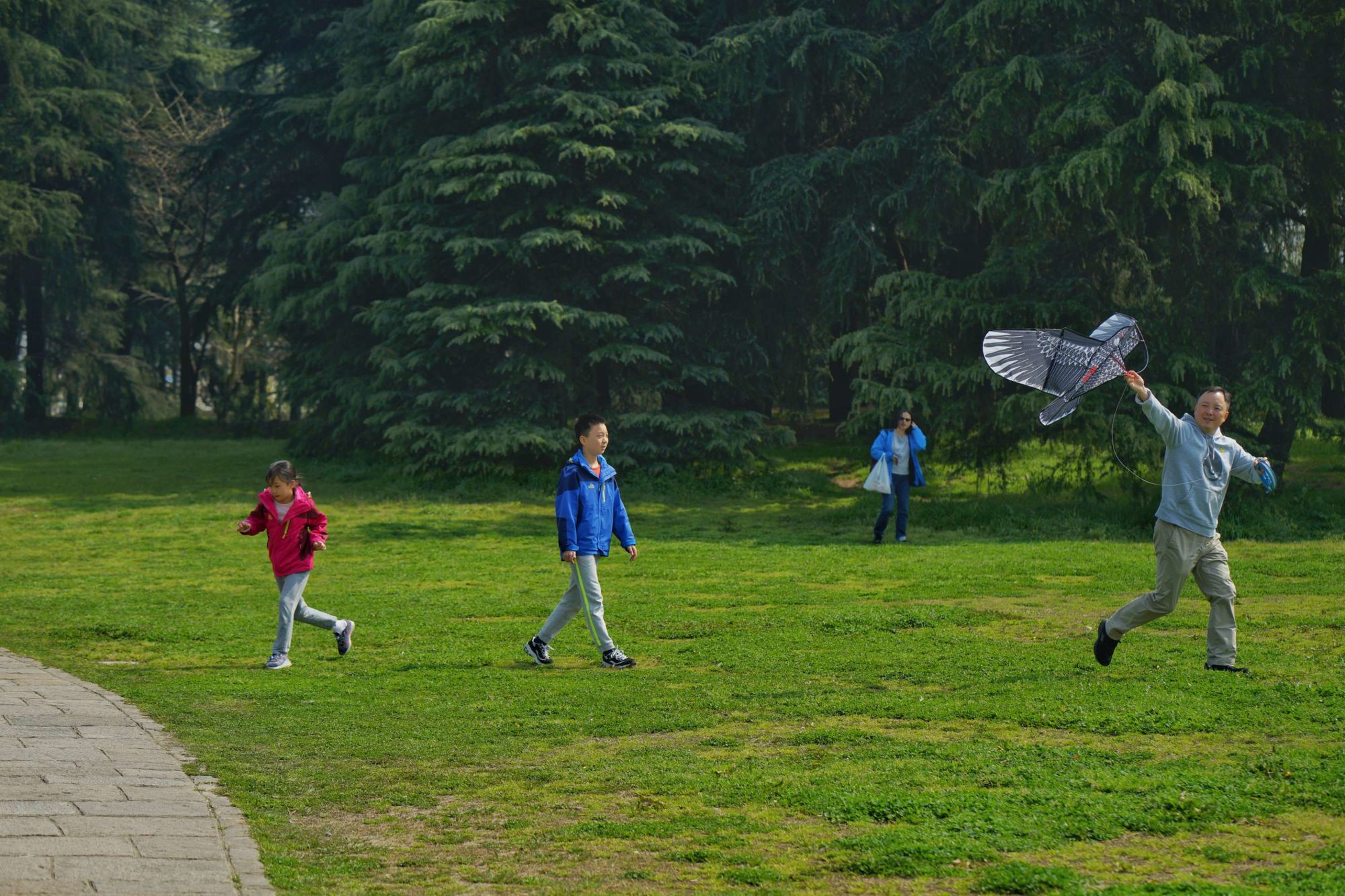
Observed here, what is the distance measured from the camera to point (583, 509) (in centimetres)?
1072

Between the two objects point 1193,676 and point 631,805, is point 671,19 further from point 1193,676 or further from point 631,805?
point 631,805

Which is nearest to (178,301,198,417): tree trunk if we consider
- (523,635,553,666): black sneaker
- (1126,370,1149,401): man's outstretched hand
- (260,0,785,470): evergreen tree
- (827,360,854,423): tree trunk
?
(260,0,785,470): evergreen tree

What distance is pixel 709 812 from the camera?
6609 mm

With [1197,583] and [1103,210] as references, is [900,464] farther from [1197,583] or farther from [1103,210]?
[1197,583]

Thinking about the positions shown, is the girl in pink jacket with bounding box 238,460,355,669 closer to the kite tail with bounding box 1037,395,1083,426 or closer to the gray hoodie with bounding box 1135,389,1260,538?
the kite tail with bounding box 1037,395,1083,426

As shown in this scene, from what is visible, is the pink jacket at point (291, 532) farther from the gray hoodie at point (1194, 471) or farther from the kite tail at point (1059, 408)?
the gray hoodie at point (1194, 471)

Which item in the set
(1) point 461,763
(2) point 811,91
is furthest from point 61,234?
(1) point 461,763

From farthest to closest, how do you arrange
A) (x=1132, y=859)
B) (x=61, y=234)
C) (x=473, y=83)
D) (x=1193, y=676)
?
1. (x=61, y=234)
2. (x=473, y=83)
3. (x=1193, y=676)
4. (x=1132, y=859)

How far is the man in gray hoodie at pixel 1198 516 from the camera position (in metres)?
9.44

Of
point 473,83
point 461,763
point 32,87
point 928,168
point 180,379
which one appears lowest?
point 461,763

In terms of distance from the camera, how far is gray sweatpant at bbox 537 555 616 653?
1066 cm

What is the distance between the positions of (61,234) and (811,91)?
23.6m

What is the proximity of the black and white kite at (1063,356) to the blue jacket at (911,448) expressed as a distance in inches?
360

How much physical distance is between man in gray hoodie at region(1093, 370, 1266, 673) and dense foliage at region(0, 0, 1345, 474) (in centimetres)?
1209
